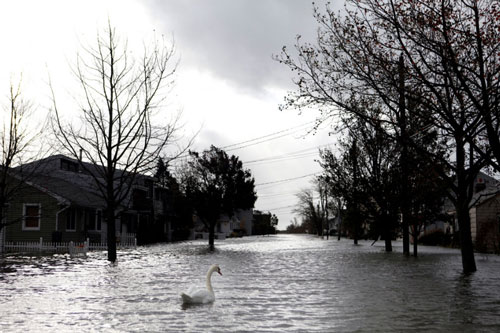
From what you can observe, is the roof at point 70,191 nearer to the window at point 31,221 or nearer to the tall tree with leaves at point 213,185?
the window at point 31,221

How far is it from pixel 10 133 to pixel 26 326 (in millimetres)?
15167

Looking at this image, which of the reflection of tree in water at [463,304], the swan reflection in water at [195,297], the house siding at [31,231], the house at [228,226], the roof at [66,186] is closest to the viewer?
the reflection of tree in water at [463,304]

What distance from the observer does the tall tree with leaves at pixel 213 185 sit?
165 ft

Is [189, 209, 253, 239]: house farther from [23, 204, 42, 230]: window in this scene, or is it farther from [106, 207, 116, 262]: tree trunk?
[106, 207, 116, 262]: tree trunk

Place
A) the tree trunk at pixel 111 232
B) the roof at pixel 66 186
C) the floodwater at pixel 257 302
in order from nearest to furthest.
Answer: the floodwater at pixel 257 302
the tree trunk at pixel 111 232
the roof at pixel 66 186

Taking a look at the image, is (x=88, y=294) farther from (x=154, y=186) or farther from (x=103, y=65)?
(x=154, y=186)

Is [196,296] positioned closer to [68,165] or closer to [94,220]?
[94,220]

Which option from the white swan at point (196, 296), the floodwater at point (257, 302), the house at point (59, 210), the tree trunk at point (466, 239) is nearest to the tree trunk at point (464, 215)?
the tree trunk at point (466, 239)

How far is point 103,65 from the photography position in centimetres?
2295

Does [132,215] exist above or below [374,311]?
above

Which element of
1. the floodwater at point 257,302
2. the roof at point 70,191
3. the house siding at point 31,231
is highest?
the roof at point 70,191

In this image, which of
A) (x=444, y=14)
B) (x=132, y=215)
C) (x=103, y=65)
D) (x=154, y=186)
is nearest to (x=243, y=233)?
(x=154, y=186)

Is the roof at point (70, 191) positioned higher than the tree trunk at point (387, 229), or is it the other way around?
the roof at point (70, 191)

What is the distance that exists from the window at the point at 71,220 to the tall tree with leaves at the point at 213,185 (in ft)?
39.6
